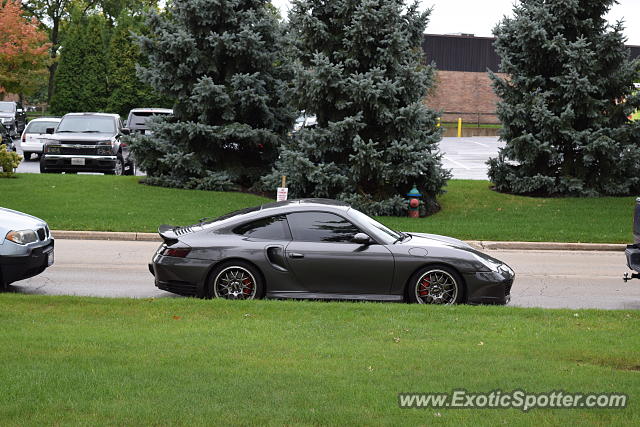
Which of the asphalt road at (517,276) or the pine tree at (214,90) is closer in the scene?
the asphalt road at (517,276)

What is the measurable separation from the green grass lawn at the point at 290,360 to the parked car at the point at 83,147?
16328mm

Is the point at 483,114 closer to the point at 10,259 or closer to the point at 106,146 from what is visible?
the point at 106,146

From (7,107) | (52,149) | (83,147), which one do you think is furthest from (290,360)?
(7,107)

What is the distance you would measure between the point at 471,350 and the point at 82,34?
1950 inches

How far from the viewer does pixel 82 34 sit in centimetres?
5303

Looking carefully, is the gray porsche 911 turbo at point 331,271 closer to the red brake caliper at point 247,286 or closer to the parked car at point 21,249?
the red brake caliper at point 247,286

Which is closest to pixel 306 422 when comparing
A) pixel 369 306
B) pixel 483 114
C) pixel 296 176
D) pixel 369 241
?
pixel 369 306

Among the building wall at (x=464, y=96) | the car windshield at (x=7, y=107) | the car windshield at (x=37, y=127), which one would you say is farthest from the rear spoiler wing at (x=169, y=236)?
the building wall at (x=464, y=96)

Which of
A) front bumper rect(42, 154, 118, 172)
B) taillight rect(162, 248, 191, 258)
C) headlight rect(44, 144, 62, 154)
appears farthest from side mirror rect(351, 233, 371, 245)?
headlight rect(44, 144, 62, 154)

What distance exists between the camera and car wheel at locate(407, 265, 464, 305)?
1052 centimetres

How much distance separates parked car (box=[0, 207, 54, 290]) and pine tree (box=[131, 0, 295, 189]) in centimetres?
1092

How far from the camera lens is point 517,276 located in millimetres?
13719

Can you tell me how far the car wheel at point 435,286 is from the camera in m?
10.5

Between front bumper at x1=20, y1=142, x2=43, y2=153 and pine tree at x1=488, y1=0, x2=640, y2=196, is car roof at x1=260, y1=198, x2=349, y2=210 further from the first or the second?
front bumper at x1=20, y1=142, x2=43, y2=153
